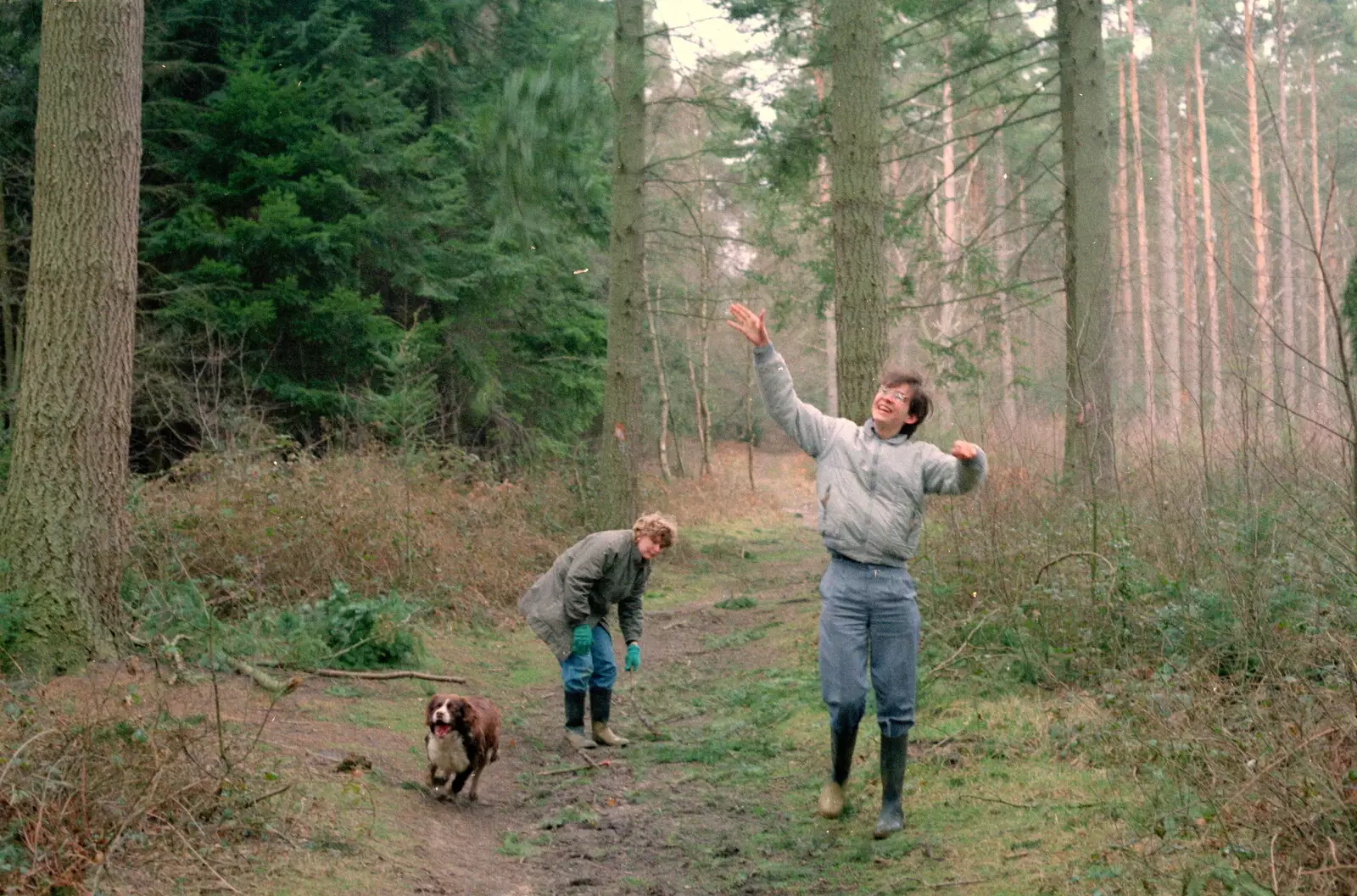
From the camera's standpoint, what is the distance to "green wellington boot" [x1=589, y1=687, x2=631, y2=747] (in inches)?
339

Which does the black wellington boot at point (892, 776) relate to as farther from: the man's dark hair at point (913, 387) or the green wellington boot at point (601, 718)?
the green wellington boot at point (601, 718)

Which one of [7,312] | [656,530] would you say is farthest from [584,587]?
[7,312]

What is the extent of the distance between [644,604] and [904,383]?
933 cm

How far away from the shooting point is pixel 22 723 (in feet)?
17.7

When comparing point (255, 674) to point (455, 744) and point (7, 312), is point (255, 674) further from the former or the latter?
point (7, 312)

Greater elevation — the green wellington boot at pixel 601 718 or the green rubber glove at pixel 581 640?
the green rubber glove at pixel 581 640

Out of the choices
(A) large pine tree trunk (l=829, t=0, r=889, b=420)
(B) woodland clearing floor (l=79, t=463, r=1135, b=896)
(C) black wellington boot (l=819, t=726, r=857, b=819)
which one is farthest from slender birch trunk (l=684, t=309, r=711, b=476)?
(C) black wellington boot (l=819, t=726, r=857, b=819)

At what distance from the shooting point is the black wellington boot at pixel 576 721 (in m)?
8.48

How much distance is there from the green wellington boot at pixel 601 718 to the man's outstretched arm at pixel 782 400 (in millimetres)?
3095

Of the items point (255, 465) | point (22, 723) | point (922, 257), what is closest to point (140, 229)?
point (255, 465)

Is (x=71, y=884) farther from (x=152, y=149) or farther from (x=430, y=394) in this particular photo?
(x=152, y=149)

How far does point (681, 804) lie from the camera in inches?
279

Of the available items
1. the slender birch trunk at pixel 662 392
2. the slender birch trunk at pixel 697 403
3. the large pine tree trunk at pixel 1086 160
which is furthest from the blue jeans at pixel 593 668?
the slender birch trunk at pixel 697 403

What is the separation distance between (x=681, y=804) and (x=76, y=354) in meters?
4.74
